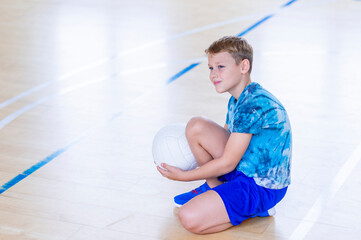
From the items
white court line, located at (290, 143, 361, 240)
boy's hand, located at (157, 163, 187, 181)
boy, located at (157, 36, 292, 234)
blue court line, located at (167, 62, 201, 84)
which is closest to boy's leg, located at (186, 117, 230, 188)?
boy, located at (157, 36, 292, 234)

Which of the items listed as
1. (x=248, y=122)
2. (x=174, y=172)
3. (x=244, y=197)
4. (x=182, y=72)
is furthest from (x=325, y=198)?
(x=182, y=72)

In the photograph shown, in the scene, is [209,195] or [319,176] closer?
[209,195]

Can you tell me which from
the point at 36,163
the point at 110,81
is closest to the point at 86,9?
the point at 110,81

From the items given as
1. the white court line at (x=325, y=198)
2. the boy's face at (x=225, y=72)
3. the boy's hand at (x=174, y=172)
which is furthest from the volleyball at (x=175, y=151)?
the white court line at (x=325, y=198)

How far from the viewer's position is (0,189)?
300 cm

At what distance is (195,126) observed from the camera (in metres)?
2.73

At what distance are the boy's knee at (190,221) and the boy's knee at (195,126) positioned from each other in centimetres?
33

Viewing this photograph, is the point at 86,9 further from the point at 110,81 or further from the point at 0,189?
the point at 0,189

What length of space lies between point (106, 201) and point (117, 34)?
324cm

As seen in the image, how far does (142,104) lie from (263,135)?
5.35 ft

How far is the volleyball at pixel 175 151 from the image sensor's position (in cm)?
278

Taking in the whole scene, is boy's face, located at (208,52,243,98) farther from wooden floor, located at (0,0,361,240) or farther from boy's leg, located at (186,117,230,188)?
wooden floor, located at (0,0,361,240)

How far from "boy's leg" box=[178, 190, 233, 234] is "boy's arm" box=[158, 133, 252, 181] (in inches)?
3.6

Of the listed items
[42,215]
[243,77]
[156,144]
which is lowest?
[42,215]
